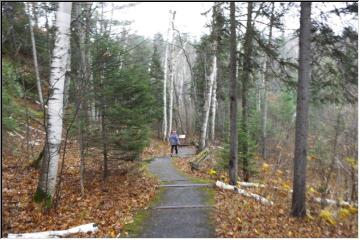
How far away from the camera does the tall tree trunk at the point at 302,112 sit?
313 inches

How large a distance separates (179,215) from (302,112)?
3.56m

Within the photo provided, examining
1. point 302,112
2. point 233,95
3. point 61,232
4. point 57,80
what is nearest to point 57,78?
point 57,80

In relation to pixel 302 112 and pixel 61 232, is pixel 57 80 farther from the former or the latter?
pixel 302 112

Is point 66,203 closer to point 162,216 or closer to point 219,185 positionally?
point 162,216

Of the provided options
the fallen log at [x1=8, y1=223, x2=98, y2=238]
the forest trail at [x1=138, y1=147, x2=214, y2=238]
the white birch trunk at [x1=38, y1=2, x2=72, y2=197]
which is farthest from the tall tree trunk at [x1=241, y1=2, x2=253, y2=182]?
the fallen log at [x1=8, y1=223, x2=98, y2=238]

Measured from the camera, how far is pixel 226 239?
22.1 feet

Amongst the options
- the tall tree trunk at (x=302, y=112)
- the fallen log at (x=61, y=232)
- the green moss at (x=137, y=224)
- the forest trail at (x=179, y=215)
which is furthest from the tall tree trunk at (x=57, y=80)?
the tall tree trunk at (x=302, y=112)

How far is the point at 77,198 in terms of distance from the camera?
386 inches

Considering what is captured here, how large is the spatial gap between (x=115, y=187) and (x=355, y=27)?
7882 millimetres

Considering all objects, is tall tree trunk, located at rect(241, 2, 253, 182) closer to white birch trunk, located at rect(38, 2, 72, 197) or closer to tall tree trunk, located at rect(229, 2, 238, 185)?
tall tree trunk, located at rect(229, 2, 238, 185)

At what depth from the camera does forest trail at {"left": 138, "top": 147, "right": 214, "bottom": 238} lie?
7168mm

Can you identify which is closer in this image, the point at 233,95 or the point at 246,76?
the point at 233,95

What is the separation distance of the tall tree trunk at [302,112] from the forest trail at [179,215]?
2.09 m

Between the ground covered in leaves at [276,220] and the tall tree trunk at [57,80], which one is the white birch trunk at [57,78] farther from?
the ground covered in leaves at [276,220]
